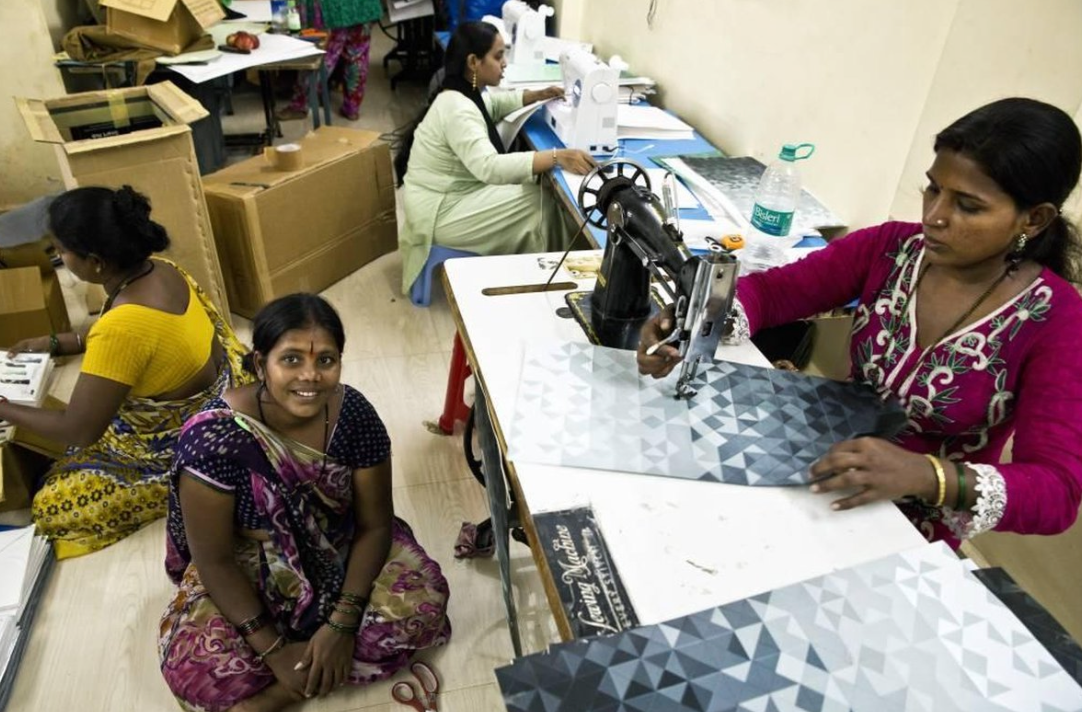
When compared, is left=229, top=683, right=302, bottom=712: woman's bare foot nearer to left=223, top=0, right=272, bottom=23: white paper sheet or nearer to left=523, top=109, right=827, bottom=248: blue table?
left=523, top=109, right=827, bottom=248: blue table

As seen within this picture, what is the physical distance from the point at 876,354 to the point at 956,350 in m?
0.15

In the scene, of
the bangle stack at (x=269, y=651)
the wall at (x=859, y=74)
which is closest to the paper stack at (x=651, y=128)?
the wall at (x=859, y=74)

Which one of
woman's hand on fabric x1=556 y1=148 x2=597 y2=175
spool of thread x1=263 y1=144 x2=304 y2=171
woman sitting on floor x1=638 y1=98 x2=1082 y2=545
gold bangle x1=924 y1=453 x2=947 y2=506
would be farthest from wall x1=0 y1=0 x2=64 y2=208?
gold bangle x1=924 y1=453 x2=947 y2=506

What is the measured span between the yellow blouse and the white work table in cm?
94

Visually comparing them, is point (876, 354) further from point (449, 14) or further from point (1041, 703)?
point (449, 14)

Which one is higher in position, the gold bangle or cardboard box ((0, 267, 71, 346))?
the gold bangle

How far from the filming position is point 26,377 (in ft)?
6.20

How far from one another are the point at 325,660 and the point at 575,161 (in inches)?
63.2

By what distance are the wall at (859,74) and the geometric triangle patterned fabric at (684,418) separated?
82 cm

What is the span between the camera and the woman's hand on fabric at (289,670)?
1513 mm

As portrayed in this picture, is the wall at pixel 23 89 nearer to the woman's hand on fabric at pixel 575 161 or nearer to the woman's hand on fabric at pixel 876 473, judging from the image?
the woman's hand on fabric at pixel 575 161

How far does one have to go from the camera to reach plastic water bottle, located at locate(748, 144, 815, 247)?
6.45 feet

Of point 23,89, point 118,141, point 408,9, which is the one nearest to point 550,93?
point 118,141

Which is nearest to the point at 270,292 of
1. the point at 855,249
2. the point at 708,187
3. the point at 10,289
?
the point at 10,289
